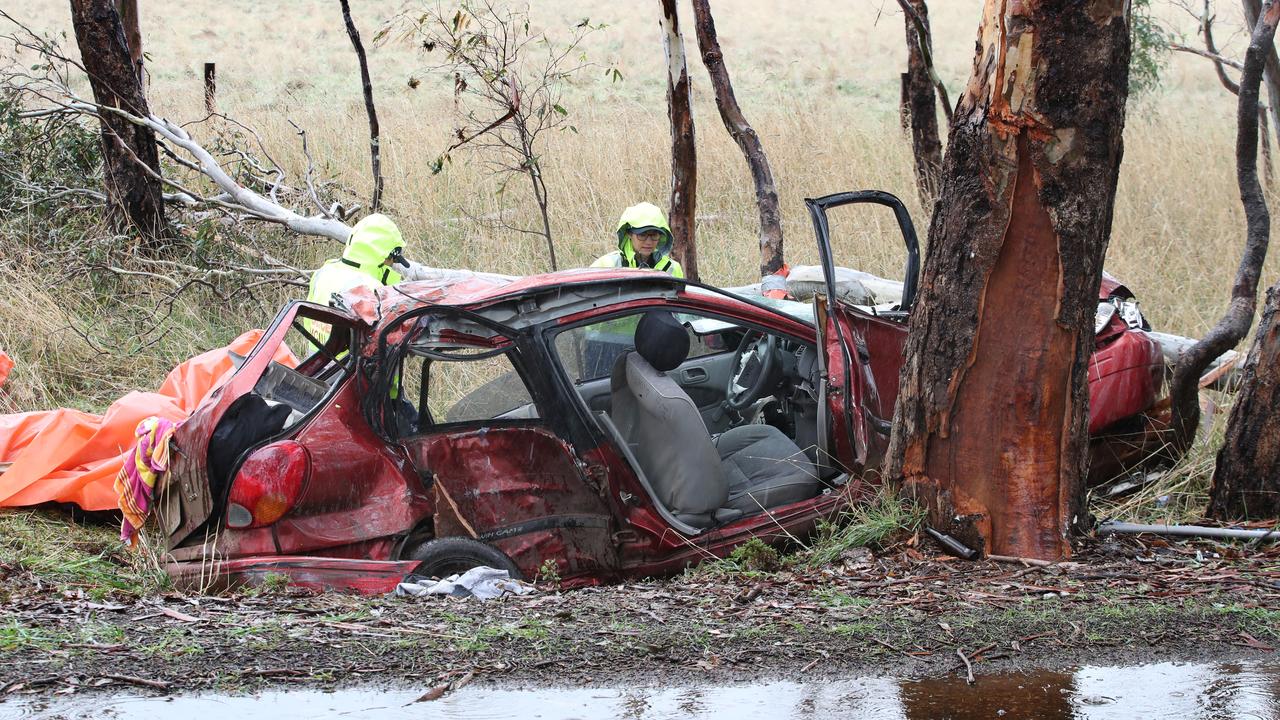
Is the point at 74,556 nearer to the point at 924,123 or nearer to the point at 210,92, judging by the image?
the point at 924,123

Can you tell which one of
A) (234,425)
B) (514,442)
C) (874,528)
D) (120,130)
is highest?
(120,130)

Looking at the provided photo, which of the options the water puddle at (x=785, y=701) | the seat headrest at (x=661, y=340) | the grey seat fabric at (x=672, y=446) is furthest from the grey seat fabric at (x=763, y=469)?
the water puddle at (x=785, y=701)

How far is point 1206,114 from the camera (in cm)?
1925

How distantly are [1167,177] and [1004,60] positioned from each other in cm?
997

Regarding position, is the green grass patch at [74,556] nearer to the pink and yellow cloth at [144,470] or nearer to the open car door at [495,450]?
the pink and yellow cloth at [144,470]

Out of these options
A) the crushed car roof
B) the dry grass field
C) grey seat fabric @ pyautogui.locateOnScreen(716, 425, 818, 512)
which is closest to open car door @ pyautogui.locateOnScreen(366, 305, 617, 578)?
the crushed car roof

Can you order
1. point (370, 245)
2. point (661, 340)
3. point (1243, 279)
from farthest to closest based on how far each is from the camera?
point (370, 245) → point (1243, 279) → point (661, 340)

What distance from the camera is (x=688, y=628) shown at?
3.80 meters

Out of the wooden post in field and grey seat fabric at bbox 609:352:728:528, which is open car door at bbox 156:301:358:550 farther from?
the wooden post in field

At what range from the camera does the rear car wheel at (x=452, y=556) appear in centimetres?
453

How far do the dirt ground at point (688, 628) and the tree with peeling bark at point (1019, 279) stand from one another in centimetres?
32

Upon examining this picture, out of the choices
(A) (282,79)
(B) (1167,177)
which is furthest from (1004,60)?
(A) (282,79)

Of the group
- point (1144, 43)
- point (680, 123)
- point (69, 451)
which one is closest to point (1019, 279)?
point (69, 451)

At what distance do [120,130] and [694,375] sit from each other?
7313 mm
